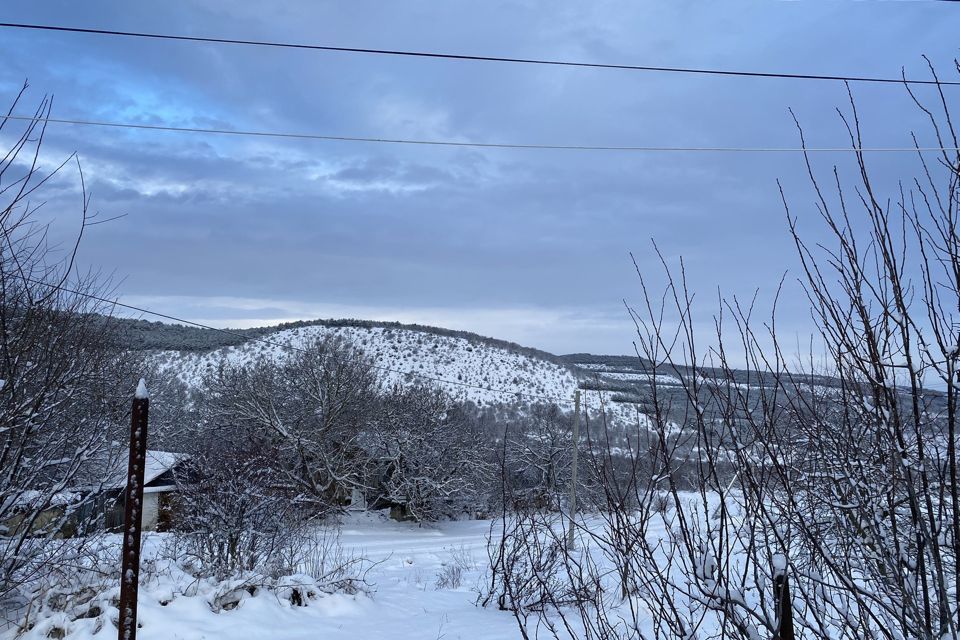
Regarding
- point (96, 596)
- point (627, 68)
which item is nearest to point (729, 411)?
point (627, 68)

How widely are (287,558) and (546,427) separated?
3224 centimetres

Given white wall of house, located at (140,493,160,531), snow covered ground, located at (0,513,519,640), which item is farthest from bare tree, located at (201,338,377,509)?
snow covered ground, located at (0,513,519,640)

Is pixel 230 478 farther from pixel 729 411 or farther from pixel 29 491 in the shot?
pixel 729 411

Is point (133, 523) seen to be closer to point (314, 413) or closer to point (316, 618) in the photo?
point (316, 618)

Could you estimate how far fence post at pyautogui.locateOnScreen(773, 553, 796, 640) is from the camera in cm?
239

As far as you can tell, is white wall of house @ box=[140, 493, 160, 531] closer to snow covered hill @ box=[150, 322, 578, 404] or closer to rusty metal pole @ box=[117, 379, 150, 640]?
rusty metal pole @ box=[117, 379, 150, 640]

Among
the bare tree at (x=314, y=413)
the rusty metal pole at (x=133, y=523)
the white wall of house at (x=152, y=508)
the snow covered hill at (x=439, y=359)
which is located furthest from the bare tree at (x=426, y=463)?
the rusty metal pole at (x=133, y=523)

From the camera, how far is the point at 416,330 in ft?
299

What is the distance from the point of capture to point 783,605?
2.41m

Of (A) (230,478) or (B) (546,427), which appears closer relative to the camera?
(A) (230,478)

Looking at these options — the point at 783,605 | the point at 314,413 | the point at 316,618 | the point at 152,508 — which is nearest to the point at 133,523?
the point at 783,605

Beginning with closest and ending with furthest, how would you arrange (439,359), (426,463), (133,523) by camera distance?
(133,523) → (426,463) → (439,359)

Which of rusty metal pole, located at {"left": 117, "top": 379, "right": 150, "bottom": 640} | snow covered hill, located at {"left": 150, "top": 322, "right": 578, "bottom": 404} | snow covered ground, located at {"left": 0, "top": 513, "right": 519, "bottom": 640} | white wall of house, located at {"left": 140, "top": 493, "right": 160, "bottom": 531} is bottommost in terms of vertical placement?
white wall of house, located at {"left": 140, "top": 493, "right": 160, "bottom": 531}

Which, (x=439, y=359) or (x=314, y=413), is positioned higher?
(x=439, y=359)
